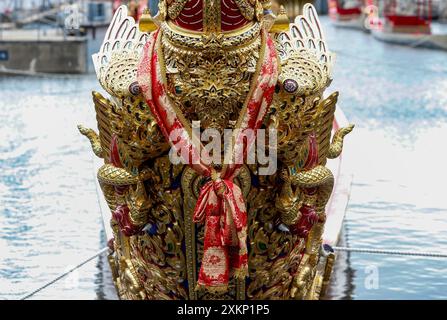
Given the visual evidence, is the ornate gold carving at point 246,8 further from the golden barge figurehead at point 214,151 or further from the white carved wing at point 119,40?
the white carved wing at point 119,40

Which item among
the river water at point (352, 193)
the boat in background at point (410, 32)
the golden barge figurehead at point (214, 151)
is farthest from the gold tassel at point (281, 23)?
the boat in background at point (410, 32)

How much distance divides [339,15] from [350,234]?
55.9 ft

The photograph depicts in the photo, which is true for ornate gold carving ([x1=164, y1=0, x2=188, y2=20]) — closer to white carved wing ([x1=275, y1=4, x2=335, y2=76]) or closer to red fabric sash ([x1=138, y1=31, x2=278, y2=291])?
red fabric sash ([x1=138, y1=31, x2=278, y2=291])

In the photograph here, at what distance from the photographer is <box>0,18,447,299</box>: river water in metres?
4.27

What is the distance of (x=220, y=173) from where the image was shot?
256 cm

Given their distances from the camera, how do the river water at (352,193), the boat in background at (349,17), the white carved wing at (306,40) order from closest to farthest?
the white carved wing at (306,40) < the river water at (352,193) < the boat in background at (349,17)

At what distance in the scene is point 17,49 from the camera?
1141 centimetres

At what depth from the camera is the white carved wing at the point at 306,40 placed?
9.18 ft

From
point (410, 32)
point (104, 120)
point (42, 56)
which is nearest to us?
point (104, 120)

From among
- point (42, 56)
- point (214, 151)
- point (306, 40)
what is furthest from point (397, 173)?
point (42, 56)

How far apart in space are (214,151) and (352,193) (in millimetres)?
3280

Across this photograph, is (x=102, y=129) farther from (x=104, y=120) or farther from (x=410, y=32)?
(x=410, y=32)

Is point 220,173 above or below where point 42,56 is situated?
above

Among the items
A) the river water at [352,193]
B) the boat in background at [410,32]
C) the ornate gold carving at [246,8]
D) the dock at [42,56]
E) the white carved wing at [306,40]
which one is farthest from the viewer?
the boat in background at [410,32]
